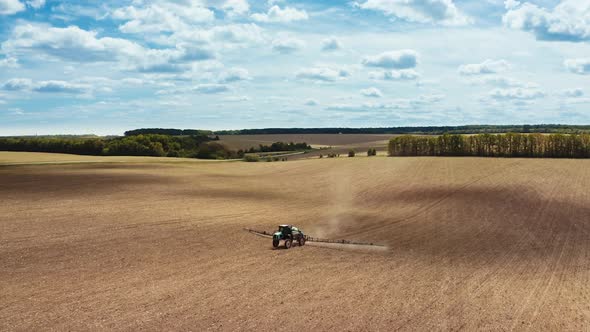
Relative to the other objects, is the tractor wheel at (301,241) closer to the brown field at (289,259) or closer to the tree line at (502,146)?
the brown field at (289,259)

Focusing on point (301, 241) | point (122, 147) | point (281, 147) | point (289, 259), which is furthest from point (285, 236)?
point (281, 147)

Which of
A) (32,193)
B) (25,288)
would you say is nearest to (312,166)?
(32,193)

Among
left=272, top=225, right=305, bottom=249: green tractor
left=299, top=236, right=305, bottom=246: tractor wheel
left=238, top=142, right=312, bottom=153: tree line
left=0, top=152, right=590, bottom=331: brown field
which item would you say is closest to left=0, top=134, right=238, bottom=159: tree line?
left=238, top=142, right=312, bottom=153: tree line

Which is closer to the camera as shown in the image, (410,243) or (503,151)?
(410,243)

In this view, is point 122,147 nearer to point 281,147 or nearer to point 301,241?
point 281,147

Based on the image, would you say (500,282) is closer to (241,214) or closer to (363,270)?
(363,270)

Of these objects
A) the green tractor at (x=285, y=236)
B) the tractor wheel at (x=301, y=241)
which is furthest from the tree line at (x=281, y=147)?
the green tractor at (x=285, y=236)
